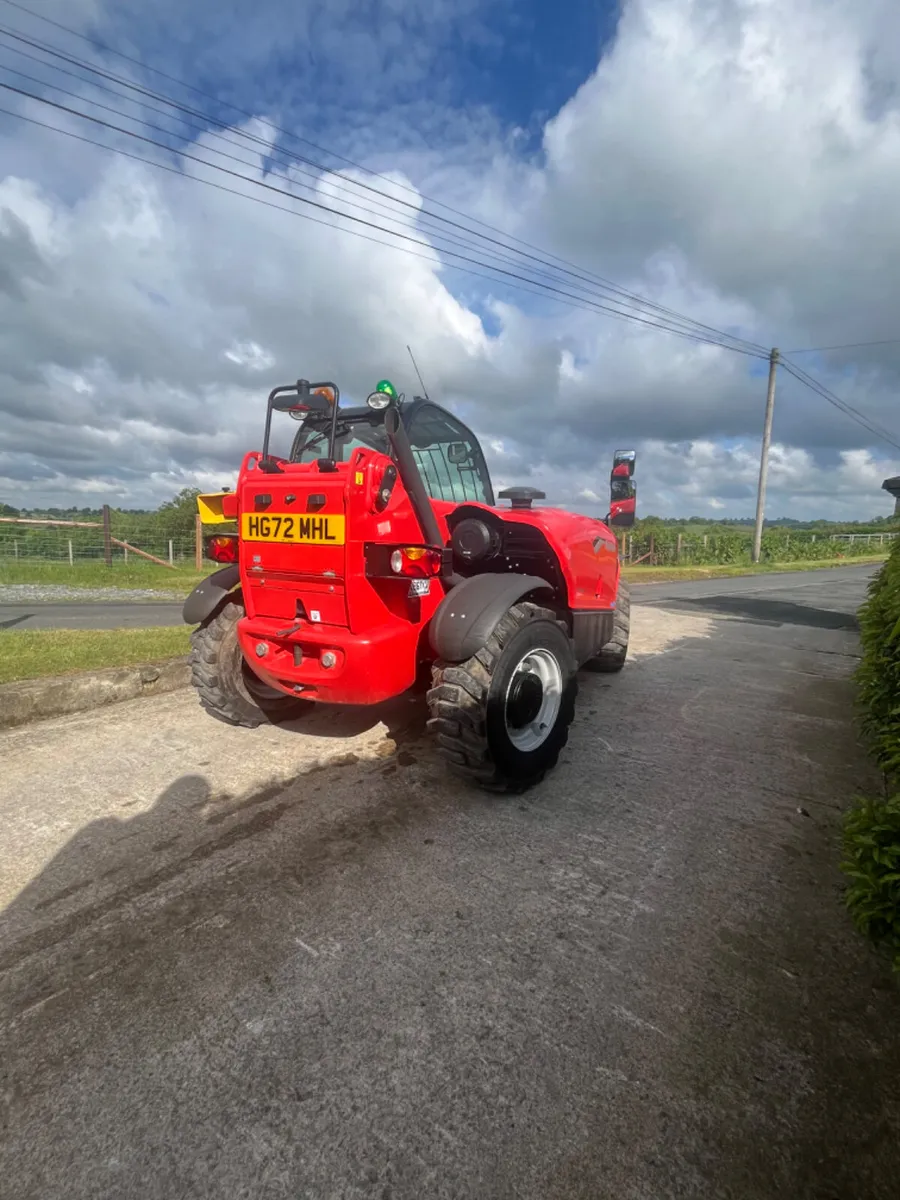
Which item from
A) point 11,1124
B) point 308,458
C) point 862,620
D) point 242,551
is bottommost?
point 11,1124

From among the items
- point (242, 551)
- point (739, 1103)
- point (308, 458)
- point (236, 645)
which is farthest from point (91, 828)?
point (739, 1103)

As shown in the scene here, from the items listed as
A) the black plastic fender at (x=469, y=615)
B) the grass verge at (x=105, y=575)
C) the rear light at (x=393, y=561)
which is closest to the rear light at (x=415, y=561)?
the rear light at (x=393, y=561)

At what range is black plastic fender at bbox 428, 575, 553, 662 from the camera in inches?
113

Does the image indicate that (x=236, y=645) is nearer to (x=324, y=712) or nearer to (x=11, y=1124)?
(x=324, y=712)

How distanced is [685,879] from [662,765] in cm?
120

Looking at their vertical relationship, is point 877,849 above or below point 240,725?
above

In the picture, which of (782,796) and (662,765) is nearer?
(782,796)

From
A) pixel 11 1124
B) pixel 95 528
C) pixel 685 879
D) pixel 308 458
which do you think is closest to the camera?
pixel 11 1124

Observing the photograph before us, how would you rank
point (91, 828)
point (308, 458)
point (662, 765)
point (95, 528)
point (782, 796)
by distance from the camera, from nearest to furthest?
point (91, 828) → point (782, 796) → point (662, 765) → point (308, 458) → point (95, 528)

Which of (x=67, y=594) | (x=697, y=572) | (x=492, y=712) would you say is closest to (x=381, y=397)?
(x=492, y=712)

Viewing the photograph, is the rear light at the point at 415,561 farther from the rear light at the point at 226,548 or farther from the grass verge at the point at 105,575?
the grass verge at the point at 105,575

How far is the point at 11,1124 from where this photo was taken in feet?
4.66

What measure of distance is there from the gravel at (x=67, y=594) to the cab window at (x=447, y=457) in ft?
32.8

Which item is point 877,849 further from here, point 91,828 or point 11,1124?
point 91,828
